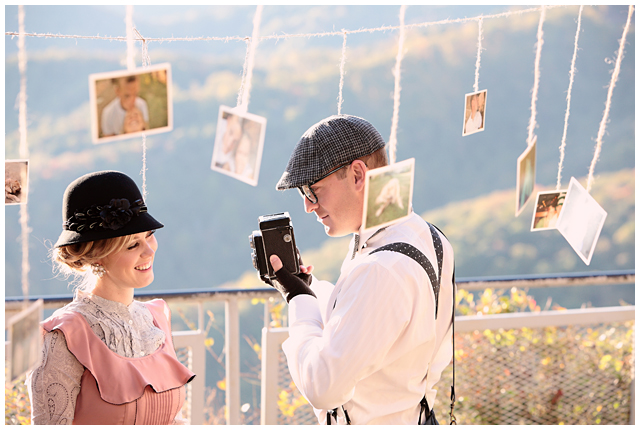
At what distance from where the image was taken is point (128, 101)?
0.90m

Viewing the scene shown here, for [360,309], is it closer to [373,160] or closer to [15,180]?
[373,160]

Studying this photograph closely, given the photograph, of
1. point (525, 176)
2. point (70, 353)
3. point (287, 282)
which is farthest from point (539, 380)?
point (70, 353)

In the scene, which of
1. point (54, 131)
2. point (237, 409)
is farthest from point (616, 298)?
point (54, 131)

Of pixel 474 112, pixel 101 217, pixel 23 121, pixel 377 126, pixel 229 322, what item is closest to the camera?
pixel 23 121

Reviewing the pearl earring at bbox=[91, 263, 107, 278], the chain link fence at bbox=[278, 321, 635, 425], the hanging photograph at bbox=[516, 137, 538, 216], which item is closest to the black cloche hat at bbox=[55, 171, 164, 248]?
the pearl earring at bbox=[91, 263, 107, 278]

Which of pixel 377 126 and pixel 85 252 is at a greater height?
pixel 377 126

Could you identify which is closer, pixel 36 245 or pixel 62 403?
pixel 62 403

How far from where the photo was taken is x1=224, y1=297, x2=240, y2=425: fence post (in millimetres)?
1938

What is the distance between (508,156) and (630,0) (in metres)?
11.1

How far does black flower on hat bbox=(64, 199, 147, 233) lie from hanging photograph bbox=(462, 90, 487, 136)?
3.30 ft

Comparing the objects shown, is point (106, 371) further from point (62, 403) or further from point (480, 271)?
point (480, 271)

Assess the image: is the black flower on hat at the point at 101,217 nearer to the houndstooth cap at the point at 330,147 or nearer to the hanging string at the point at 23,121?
the hanging string at the point at 23,121

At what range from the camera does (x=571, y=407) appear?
2.40 meters

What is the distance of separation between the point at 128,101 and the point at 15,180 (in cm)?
37
